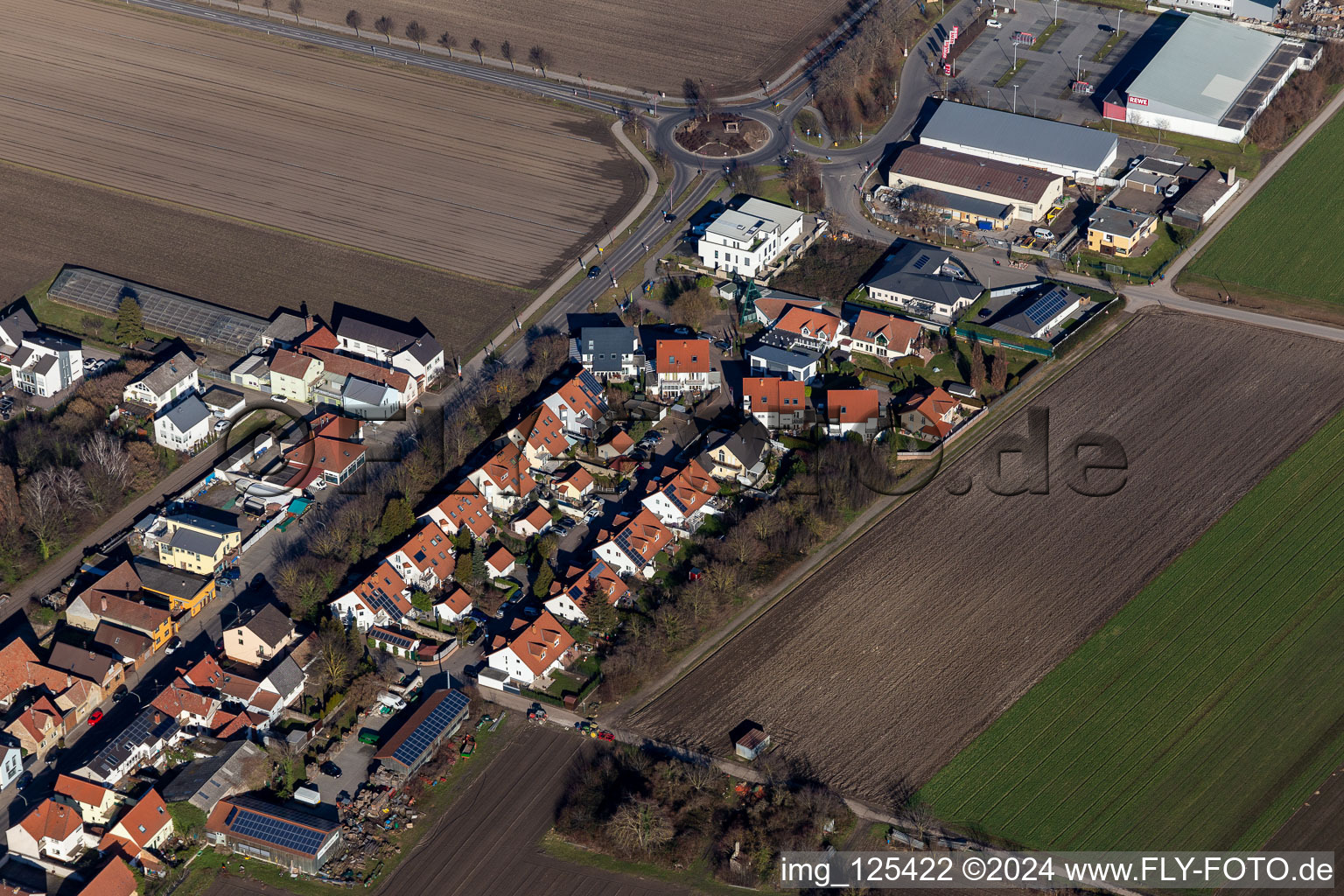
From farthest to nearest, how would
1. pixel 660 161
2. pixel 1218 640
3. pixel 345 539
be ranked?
pixel 660 161 < pixel 345 539 < pixel 1218 640

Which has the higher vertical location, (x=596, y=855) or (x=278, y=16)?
(x=278, y=16)

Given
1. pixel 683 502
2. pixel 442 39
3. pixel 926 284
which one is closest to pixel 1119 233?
pixel 926 284

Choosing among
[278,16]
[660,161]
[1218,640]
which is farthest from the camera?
[278,16]

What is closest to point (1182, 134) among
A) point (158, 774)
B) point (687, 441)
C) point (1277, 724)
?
point (687, 441)

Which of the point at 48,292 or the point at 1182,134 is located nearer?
the point at 48,292

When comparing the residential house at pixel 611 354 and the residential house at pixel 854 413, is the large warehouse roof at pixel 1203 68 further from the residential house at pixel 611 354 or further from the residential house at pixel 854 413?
the residential house at pixel 611 354

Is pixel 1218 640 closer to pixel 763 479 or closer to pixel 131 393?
pixel 763 479
